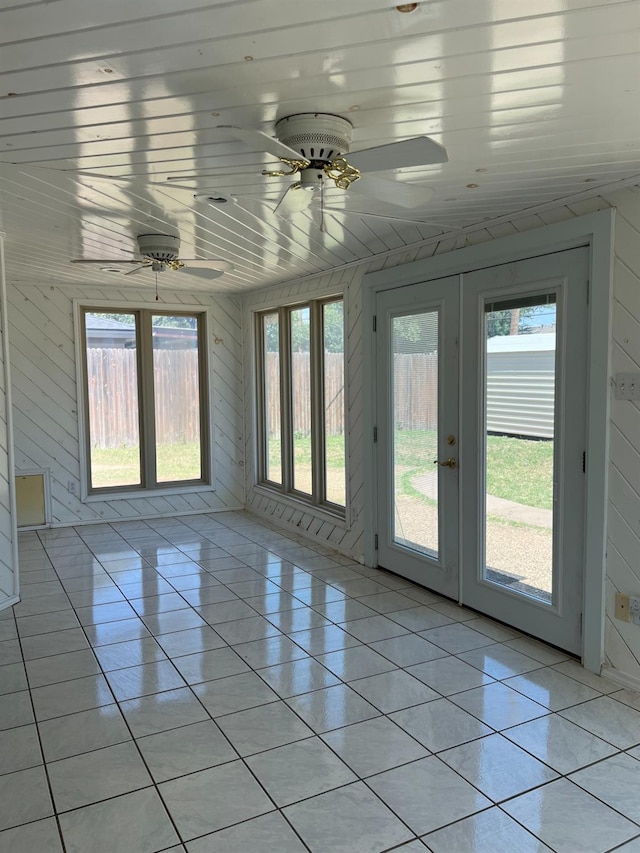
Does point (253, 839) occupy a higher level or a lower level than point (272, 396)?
lower

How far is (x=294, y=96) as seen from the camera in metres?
1.94

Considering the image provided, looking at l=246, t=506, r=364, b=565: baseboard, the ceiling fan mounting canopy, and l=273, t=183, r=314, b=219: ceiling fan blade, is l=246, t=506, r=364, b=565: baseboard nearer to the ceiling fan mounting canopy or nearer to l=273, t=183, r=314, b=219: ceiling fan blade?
l=273, t=183, r=314, b=219: ceiling fan blade

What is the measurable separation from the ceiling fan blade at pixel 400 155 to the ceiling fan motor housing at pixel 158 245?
6.95 ft

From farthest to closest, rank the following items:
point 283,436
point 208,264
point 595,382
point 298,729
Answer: point 283,436 < point 208,264 < point 595,382 < point 298,729

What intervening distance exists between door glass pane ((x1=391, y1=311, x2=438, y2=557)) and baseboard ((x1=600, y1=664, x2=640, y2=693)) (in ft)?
4.48

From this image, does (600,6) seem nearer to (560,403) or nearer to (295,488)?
(560,403)

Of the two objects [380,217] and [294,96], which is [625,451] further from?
[294,96]

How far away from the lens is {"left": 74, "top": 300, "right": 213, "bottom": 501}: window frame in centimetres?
615

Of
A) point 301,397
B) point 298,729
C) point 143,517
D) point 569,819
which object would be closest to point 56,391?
point 143,517

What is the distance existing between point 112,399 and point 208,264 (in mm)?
2570

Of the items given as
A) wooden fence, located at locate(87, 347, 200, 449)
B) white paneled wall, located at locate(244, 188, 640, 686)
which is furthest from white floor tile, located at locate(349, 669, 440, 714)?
wooden fence, located at locate(87, 347, 200, 449)

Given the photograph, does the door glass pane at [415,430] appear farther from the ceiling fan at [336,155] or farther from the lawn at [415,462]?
the ceiling fan at [336,155]

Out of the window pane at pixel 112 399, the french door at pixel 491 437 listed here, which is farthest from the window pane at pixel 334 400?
the window pane at pixel 112 399

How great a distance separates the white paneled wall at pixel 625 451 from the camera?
9.28 ft
